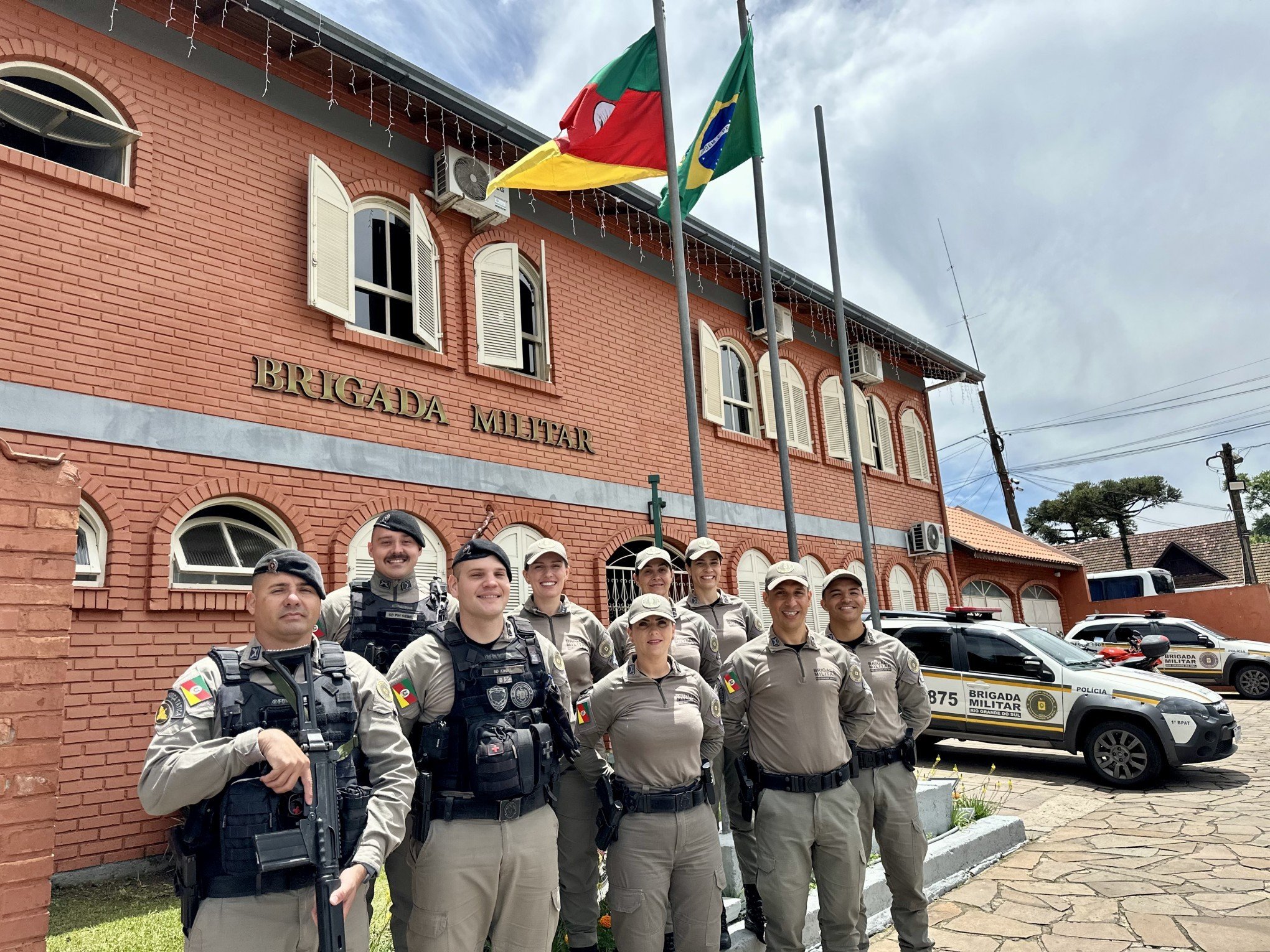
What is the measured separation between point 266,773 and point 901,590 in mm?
14050

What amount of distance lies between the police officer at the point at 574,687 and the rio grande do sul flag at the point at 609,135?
4.06 m

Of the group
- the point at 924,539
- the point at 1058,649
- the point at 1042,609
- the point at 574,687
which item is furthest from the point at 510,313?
the point at 1042,609

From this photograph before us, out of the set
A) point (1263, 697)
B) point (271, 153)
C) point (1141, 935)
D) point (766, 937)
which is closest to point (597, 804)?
point (766, 937)

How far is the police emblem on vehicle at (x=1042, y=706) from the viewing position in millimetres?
8797

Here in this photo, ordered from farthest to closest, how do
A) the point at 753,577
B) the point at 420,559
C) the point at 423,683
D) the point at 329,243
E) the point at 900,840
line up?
the point at 753,577 → the point at 420,559 → the point at 329,243 → the point at 900,840 → the point at 423,683

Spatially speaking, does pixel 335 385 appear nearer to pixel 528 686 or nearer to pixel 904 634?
pixel 528 686

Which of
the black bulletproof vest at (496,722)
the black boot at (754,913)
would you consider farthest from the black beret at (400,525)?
the black boot at (754,913)

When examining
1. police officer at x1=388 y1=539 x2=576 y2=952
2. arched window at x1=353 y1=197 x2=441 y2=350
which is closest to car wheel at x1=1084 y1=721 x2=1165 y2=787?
police officer at x1=388 y1=539 x2=576 y2=952

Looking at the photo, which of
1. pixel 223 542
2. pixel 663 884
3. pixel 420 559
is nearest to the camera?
pixel 663 884

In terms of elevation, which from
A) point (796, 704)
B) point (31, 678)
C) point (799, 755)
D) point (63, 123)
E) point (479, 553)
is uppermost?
point (63, 123)

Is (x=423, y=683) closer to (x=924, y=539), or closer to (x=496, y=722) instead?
(x=496, y=722)

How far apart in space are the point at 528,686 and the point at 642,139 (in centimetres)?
559

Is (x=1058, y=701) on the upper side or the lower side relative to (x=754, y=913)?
upper

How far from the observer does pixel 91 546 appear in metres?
5.75
